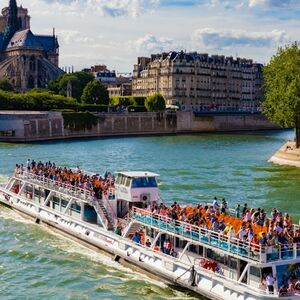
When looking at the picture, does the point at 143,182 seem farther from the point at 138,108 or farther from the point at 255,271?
the point at 138,108

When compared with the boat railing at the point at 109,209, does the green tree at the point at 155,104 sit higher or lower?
higher

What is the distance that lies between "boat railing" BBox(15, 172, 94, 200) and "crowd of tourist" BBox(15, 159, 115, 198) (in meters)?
0.15

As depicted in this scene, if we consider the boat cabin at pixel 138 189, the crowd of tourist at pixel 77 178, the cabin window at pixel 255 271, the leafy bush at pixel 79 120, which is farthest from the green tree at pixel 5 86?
the cabin window at pixel 255 271

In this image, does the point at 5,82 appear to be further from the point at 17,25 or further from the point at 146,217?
the point at 146,217

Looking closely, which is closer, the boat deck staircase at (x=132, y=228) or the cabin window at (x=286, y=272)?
the cabin window at (x=286, y=272)

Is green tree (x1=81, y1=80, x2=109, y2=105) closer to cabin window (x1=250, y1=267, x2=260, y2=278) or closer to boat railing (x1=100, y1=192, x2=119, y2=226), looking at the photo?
boat railing (x1=100, y1=192, x2=119, y2=226)

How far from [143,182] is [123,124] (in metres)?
76.3

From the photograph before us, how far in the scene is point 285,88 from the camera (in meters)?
57.6

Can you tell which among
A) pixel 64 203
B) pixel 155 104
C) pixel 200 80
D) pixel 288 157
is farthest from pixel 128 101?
pixel 64 203

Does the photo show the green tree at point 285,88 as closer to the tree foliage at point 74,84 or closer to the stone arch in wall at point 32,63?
the tree foliage at point 74,84

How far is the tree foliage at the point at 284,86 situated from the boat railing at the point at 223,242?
114 ft

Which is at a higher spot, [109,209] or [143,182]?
[143,182]

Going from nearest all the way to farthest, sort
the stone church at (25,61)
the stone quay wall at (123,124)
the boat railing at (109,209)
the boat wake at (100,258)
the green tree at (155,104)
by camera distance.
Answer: the boat wake at (100,258)
the boat railing at (109,209)
the stone quay wall at (123,124)
the green tree at (155,104)
the stone church at (25,61)

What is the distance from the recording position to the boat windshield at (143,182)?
2428cm
